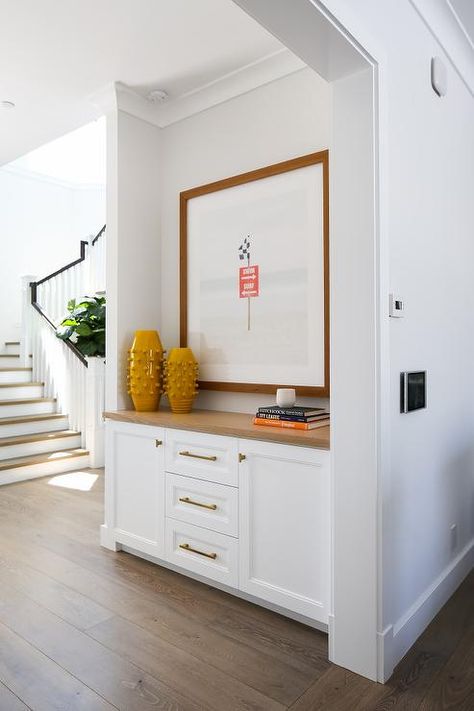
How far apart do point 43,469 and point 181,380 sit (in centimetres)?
247

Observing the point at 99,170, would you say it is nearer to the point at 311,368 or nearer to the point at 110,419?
the point at 110,419

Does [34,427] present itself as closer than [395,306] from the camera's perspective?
No

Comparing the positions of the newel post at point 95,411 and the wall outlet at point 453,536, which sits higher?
the newel post at point 95,411

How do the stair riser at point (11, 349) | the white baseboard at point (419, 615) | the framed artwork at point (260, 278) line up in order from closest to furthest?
the white baseboard at point (419, 615) < the framed artwork at point (260, 278) < the stair riser at point (11, 349)

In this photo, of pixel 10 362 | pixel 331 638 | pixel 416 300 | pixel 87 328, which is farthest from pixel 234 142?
pixel 10 362

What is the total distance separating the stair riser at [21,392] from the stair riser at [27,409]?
0.27 metres

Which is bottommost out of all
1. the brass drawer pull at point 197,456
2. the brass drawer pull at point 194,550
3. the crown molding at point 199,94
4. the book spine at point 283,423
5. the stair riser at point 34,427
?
the brass drawer pull at point 194,550

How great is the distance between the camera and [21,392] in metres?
5.60

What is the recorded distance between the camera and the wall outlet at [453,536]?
2.48 metres

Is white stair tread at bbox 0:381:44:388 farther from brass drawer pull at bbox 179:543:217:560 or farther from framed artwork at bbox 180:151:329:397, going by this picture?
brass drawer pull at bbox 179:543:217:560

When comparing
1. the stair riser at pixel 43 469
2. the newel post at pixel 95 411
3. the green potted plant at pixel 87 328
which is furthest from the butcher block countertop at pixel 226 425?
the green potted plant at pixel 87 328

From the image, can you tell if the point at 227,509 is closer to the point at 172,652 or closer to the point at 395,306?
the point at 172,652

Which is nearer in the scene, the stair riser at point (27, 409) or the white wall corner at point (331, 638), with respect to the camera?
the white wall corner at point (331, 638)

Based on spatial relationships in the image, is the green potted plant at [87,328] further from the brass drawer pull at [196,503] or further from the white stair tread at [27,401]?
the brass drawer pull at [196,503]
